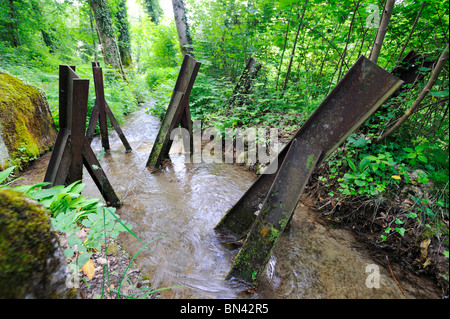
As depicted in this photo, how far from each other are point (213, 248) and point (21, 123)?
4623mm

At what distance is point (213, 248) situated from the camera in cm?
237

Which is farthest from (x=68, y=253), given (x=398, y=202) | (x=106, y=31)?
(x=106, y=31)

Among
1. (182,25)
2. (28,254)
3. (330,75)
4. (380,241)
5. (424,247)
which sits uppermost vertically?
(182,25)

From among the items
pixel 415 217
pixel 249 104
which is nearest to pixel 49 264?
pixel 415 217

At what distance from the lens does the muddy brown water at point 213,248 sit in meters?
1.88

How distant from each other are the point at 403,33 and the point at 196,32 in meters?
6.58

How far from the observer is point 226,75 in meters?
7.41

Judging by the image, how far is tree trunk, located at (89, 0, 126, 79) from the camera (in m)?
9.67

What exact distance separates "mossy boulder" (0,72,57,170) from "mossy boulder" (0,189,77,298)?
3594mm

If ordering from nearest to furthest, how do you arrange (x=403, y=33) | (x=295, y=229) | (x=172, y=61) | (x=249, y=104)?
(x=295, y=229) < (x=403, y=33) < (x=249, y=104) < (x=172, y=61)

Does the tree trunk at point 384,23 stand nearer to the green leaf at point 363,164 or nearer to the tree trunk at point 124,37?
the green leaf at point 363,164

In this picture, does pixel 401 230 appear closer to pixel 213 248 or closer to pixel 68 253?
pixel 213 248
